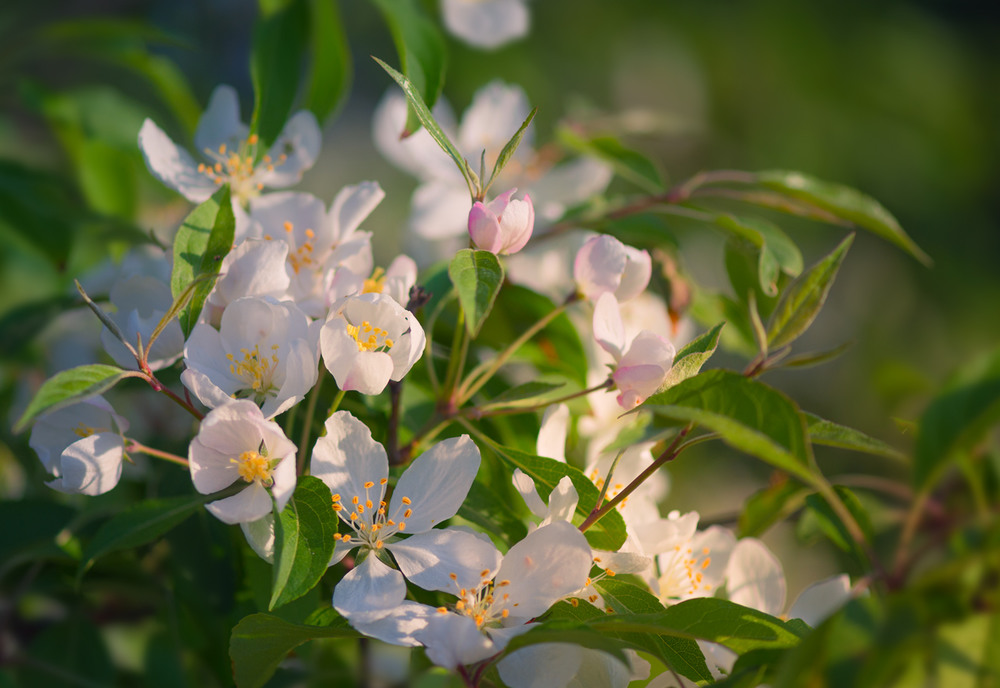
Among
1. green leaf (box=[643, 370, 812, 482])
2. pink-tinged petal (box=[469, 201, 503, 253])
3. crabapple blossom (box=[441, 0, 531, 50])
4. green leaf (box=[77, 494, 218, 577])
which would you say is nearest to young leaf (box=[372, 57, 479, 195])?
pink-tinged petal (box=[469, 201, 503, 253])

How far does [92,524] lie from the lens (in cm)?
89

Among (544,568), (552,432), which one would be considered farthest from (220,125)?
(544,568)

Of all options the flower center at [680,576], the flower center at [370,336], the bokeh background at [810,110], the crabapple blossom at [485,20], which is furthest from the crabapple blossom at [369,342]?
the bokeh background at [810,110]

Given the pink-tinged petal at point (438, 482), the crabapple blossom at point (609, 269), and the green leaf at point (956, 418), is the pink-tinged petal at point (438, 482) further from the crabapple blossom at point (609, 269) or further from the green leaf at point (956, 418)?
the green leaf at point (956, 418)

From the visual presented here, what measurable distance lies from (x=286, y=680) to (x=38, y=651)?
0.96ft

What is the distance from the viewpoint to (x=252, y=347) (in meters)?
0.70

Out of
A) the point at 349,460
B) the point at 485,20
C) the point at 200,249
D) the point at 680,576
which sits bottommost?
the point at 680,576

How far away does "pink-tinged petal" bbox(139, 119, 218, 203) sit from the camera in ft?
2.73

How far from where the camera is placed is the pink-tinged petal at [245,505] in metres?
0.63

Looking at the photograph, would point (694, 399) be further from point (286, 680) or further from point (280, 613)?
point (286, 680)

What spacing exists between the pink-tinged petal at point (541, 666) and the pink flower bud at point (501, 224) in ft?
1.03

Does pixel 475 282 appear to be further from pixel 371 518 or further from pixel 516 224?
pixel 371 518

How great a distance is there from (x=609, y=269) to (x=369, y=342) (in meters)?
0.24

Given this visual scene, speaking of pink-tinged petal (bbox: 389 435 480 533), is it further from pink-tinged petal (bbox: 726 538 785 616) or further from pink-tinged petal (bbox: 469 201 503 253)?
pink-tinged petal (bbox: 726 538 785 616)
